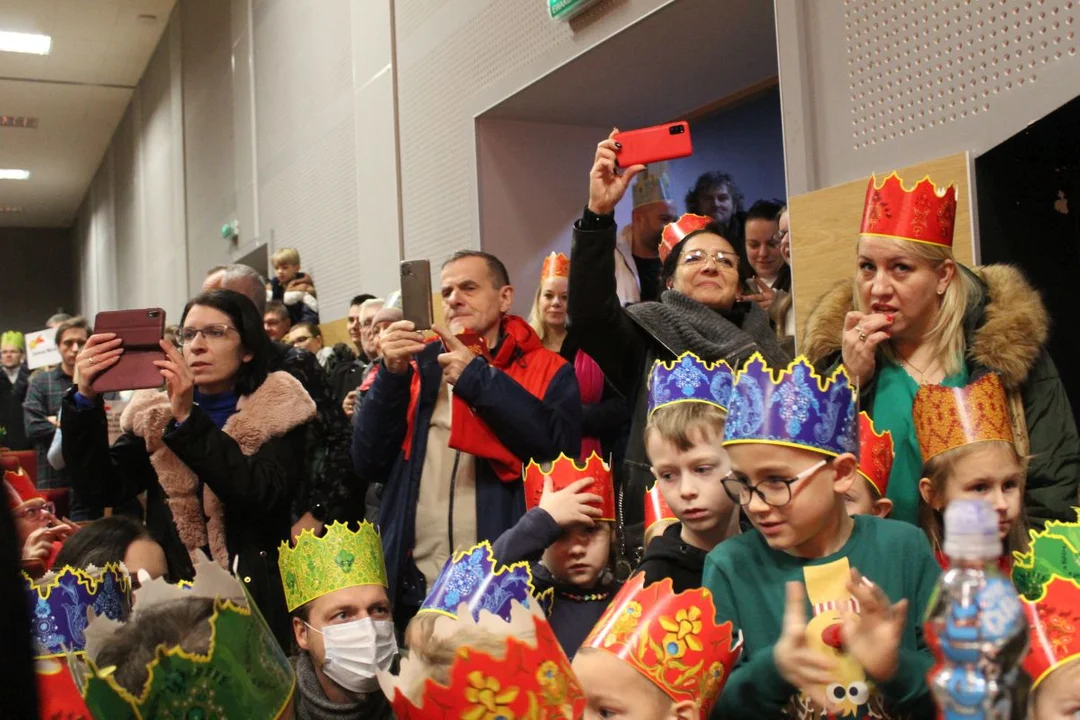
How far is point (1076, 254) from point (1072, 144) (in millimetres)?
340

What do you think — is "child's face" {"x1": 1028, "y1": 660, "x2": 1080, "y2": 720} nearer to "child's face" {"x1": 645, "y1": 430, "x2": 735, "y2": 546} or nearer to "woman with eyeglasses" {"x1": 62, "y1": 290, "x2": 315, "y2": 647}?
"child's face" {"x1": 645, "y1": 430, "x2": 735, "y2": 546}

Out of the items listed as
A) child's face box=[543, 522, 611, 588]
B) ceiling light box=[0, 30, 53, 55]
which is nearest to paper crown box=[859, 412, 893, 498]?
child's face box=[543, 522, 611, 588]

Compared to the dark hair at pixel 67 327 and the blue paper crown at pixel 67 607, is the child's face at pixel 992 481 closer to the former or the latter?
the blue paper crown at pixel 67 607

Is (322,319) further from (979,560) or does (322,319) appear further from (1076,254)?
(979,560)

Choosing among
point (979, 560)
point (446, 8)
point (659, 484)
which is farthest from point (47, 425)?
point (979, 560)

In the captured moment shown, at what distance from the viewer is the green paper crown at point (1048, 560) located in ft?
5.18

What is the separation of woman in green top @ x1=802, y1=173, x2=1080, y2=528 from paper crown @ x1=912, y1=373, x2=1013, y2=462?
0.20 feet

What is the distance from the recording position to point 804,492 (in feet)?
5.81

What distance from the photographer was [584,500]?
2.45 metres

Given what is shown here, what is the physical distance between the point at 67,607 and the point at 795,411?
147cm

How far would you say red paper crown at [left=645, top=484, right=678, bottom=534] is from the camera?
7.89 feet

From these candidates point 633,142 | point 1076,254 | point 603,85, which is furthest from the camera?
point 603,85

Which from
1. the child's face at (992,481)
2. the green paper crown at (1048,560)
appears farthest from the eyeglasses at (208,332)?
the green paper crown at (1048,560)

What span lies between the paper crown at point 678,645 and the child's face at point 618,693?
0.01m
